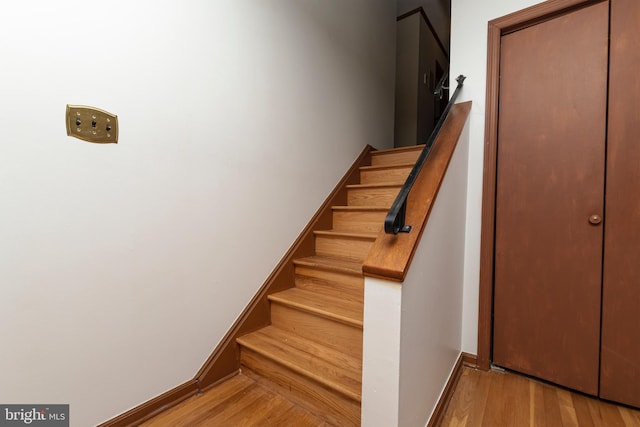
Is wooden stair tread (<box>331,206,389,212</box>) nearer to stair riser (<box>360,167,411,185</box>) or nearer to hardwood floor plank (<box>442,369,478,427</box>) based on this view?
stair riser (<box>360,167,411,185</box>)

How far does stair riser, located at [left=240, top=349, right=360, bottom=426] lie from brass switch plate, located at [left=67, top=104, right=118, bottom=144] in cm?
120

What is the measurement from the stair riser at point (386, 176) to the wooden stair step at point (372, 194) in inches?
5.2

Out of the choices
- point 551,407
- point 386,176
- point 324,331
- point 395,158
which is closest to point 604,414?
point 551,407

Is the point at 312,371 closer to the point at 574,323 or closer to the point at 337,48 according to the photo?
the point at 574,323

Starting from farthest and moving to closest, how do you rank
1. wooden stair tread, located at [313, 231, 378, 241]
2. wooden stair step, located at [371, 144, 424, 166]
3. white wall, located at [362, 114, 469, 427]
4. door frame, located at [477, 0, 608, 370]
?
wooden stair step, located at [371, 144, 424, 166] < wooden stair tread, located at [313, 231, 378, 241] < door frame, located at [477, 0, 608, 370] < white wall, located at [362, 114, 469, 427]

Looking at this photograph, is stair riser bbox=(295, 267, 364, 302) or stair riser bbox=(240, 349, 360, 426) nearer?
stair riser bbox=(240, 349, 360, 426)

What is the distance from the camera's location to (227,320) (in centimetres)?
153

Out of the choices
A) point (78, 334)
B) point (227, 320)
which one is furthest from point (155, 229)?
point (227, 320)

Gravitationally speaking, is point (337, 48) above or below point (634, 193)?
above

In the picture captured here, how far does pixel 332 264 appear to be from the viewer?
5.90 feet

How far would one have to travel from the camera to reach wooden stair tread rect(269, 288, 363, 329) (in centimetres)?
141

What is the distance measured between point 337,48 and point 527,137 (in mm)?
1536

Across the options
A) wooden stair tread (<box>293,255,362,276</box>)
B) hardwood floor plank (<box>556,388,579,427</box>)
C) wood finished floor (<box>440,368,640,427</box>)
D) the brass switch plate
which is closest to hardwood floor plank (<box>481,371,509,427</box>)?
wood finished floor (<box>440,368,640,427</box>)

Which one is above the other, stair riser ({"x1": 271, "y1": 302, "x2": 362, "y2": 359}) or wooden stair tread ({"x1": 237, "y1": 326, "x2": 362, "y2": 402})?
stair riser ({"x1": 271, "y1": 302, "x2": 362, "y2": 359})
